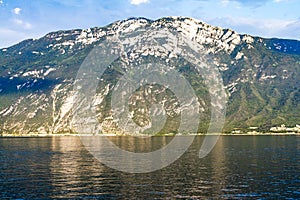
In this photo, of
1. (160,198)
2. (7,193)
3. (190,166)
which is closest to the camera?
(160,198)

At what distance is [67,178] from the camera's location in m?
109

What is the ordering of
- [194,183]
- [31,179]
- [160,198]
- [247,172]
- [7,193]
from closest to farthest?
1. [160,198]
2. [7,193]
3. [194,183]
4. [31,179]
5. [247,172]

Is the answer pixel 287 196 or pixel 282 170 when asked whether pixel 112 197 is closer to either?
pixel 287 196

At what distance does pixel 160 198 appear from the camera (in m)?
79.9

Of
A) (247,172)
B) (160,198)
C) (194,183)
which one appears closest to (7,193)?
(160,198)

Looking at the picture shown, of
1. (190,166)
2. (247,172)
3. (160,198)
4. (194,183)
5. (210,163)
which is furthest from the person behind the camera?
(210,163)

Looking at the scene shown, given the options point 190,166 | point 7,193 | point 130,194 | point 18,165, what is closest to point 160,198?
point 130,194

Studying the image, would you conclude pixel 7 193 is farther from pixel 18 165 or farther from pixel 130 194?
pixel 18 165

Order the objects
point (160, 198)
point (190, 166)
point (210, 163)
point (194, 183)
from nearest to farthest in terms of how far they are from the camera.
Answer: point (160, 198) → point (194, 183) → point (190, 166) → point (210, 163)

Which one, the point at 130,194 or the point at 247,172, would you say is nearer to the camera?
the point at 130,194

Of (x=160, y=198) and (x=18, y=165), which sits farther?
(x=18, y=165)

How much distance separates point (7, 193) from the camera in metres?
85.7

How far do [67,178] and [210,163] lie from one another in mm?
59194

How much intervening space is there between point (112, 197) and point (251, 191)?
3249 centimetres
